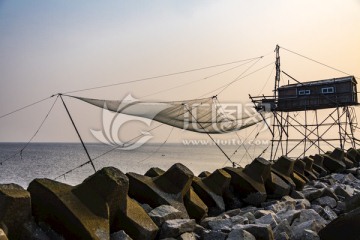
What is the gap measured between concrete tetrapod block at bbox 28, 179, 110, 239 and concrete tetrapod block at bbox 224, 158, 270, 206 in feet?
9.87

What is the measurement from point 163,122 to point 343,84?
14.3 m

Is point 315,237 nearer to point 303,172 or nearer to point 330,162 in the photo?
point 303,172

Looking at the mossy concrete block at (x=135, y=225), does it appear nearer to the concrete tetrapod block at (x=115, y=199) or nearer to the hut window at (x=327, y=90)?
the concrete tetrapod block at (x=115, y=199)

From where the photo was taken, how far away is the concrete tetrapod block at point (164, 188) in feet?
13.4

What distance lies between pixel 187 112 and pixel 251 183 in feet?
27.5

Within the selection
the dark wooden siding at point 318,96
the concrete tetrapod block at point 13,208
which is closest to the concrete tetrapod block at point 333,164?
the concrete tetrapod block at point 13,208

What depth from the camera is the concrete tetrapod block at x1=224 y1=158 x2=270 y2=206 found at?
551 centimetres

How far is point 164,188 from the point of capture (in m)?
4.27

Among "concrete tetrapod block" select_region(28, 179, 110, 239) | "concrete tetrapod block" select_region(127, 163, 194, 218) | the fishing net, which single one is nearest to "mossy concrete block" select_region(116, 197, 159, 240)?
"concrete tetrapod block" select_region(28, 179, 110, 239)

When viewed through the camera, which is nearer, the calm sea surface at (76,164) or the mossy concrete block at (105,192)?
the mossy concrete block at (105,192)

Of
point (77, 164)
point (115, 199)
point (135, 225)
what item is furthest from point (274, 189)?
point (77, 164)

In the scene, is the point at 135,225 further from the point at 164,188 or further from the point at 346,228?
the point at 346,228

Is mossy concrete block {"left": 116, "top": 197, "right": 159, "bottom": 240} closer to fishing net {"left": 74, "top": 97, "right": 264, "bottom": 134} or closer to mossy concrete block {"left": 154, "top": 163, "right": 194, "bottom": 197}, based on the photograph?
mossy concrete block {"left": 154, "top": 163, "right": 194, "bottom": 197}

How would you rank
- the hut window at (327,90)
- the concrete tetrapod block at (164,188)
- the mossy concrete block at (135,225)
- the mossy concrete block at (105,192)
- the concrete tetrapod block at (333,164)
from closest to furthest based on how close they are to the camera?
the mossy concrete block at (105,192)
the mossy concrete block at (135,225)
the concrete tetrapod block at (164,188)
the concrete tetrapod block at (333,164)
the hut window at (327,90)
